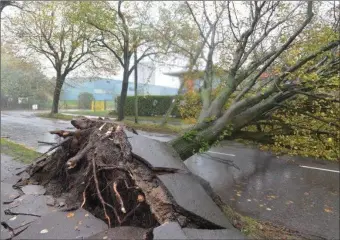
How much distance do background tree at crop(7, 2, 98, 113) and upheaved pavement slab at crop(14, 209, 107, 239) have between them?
1630 cm

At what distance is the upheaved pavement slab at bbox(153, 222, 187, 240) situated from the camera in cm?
248

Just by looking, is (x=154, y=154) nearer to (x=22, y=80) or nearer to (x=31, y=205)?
(x=31, y=205)

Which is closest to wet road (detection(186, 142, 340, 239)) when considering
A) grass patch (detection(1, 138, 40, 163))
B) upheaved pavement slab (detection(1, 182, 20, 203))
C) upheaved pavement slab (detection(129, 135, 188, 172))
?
upheaved pavement slab (detection(129, 135, 188, 172))

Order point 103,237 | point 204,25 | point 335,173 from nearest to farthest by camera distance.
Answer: point 103,237, point 335,173, point 204,25

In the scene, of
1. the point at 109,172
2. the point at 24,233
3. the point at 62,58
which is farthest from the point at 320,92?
A: the point at 62,58

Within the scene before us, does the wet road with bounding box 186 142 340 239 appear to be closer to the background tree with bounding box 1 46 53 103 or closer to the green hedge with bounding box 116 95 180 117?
the green hedge with bounding box 116 95 180 117

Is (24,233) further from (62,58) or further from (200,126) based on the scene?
(62,58)

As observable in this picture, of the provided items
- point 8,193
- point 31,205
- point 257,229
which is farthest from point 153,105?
point 31,205

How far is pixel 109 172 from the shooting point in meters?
3.77

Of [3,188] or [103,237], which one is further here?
[3,188]

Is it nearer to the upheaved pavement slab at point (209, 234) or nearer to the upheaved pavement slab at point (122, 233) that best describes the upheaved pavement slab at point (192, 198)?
the upheaved pavement slab at point (209, 234)

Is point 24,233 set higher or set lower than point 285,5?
lower

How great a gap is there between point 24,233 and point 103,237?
1.07 meters

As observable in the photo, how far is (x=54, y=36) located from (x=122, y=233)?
20.7m
